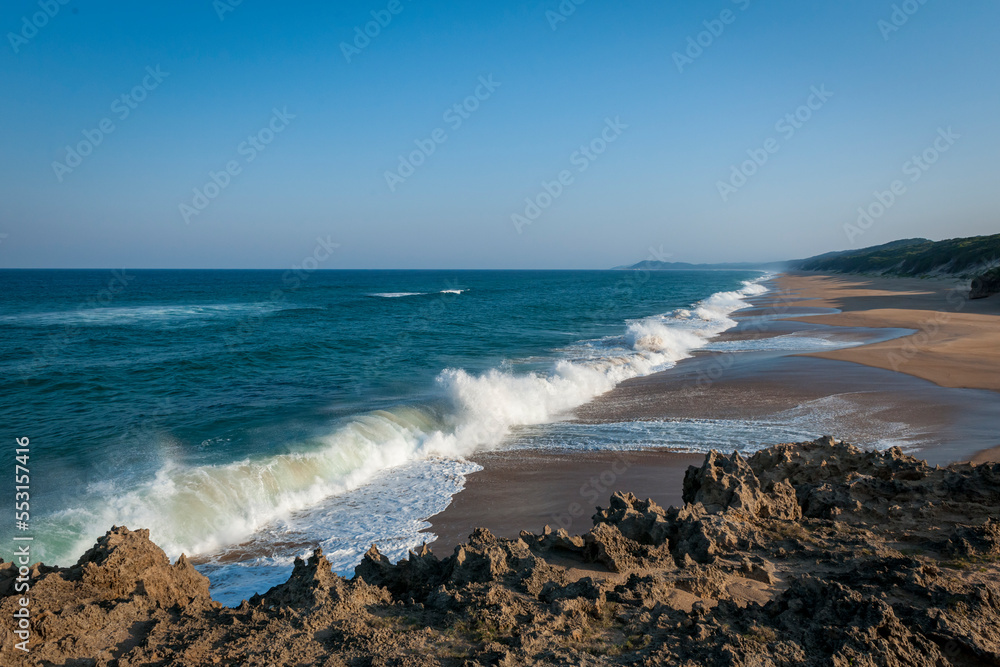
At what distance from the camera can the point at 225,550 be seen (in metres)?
8.05

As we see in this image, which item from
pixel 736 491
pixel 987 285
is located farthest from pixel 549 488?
pixel 987 285

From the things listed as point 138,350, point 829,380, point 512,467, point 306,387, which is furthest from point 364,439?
point 138,350

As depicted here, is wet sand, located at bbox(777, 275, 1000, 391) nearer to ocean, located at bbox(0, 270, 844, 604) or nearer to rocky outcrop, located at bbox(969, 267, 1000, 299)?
rocky outcrop, located at bbox(969, 267, 1000, 299)

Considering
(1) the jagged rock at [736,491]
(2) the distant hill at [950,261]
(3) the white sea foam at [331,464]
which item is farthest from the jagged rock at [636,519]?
(2) the distant hill at [950,261]

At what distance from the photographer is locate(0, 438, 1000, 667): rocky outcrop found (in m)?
3.44

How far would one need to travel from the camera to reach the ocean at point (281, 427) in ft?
27.9

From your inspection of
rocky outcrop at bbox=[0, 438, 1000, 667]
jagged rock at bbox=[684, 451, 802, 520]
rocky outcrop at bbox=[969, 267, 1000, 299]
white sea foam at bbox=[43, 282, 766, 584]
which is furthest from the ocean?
rocky outcrop at bbox=[969, 267, 1000, 299]

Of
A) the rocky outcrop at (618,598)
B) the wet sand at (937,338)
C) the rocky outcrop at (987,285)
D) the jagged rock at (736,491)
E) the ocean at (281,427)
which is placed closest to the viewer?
the rocky outcrop at (618,598)

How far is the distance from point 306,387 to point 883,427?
52.9 feet

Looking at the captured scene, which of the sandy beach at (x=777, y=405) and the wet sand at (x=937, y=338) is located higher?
the wet sand at (x=937, y=338)

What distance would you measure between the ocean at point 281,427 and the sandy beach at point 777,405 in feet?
2.52

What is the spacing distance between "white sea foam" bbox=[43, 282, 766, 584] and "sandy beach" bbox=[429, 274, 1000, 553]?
50.0 inches

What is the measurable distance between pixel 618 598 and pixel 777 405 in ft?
36.4

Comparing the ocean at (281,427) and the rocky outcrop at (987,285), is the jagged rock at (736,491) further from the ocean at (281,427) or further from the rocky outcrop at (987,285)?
the rocky outcrop at (987,285)
